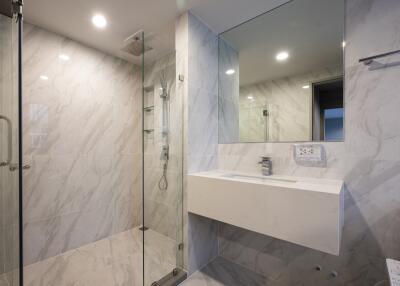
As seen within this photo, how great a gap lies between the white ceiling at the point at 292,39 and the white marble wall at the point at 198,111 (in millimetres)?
343

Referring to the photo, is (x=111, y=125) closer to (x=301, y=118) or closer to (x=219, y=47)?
(x=219, y=47)

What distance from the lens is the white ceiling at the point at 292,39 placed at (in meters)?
1.44

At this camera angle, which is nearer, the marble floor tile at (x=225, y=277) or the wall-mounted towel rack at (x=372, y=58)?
the wall-mounted towel rack at (x=372, y=58)

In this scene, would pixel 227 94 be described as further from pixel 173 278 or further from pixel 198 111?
pixel 173 278

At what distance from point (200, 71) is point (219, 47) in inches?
18.7

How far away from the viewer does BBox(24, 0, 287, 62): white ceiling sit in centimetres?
162

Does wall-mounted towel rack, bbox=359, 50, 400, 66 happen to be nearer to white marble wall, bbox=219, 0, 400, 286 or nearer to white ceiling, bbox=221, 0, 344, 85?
white marble wall, bbox=219, 0, 400, 286

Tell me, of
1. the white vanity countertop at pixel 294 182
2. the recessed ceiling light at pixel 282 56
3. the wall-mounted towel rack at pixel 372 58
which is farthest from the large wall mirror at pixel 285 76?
the white vanity countertop at pixel 294 182

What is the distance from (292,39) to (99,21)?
1.84 metres

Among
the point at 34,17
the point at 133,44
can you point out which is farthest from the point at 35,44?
the point at 133,44

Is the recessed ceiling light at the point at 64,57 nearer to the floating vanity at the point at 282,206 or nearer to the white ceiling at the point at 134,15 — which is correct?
the white ceiling at the point at 134,15

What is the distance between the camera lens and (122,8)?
1.68 meters

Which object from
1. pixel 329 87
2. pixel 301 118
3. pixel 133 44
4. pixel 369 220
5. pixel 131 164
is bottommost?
pixel 369 220

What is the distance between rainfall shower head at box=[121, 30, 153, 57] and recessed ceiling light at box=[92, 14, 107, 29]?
0.94 feet
